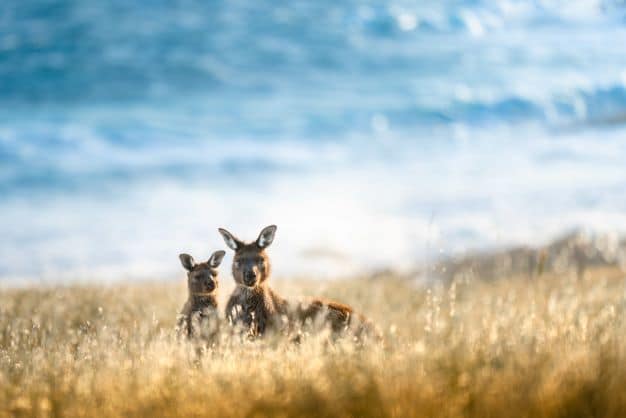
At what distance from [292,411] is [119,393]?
4.24ft

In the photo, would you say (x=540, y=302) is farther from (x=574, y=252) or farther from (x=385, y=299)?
(x=574, y=252)

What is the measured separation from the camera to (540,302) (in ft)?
38.1

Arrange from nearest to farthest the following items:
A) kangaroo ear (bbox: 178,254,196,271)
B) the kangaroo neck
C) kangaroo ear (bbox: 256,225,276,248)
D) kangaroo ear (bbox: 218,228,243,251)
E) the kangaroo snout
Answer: the kangaroo snout
kangaroo ear (bbox: 256,225,276,248)
kangaroo ear (bbox: 218,228,243,251)
kangaroo ear (bbox: 178,254,196,271)
the kangaroo neck

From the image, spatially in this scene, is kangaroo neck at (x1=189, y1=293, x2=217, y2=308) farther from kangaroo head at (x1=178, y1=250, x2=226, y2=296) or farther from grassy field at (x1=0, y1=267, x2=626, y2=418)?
grassy field at (x1=0, y1=267, x2=626, y2=418)

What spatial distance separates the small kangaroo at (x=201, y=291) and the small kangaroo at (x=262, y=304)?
0.21m

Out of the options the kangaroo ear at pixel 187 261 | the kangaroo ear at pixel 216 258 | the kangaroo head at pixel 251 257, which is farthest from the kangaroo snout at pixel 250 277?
the kangaroo ear at pixel 187 261

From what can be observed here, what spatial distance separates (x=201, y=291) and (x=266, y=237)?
0.94m

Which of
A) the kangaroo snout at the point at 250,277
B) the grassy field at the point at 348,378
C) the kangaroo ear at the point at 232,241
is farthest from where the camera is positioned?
the kangaroo ear at the point at 232,241

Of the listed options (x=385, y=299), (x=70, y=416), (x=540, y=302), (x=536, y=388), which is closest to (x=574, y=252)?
(x=385, y=299)

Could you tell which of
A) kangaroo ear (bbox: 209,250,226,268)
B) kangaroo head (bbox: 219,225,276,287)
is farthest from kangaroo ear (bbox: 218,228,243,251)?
kangaroo ear (bbox: 209,250,226,268)

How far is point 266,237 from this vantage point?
8555mm

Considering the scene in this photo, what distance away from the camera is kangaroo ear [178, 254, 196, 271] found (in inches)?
351

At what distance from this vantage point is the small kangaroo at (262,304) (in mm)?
8516

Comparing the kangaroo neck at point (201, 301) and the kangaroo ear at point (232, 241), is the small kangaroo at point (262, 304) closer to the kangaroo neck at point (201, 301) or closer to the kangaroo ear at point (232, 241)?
the kangaroo ear at point (232, 241)
